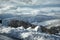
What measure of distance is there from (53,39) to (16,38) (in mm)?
9894

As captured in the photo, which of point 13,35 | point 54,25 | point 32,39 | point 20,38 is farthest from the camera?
point 54,25

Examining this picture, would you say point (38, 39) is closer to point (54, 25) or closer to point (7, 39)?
point (7, 39)

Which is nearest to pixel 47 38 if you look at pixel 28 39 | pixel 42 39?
pixel 42 39

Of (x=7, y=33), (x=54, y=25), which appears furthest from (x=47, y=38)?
(x=54, y=25)

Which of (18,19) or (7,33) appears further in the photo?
(18,19)

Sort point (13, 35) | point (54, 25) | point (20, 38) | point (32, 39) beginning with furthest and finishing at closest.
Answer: point (54, 25), point (13, 35), point (20, 38), point (32, 39)

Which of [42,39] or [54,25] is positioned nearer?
[42,39]

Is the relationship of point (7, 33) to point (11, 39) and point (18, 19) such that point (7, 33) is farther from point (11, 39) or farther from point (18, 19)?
point (18, 19)

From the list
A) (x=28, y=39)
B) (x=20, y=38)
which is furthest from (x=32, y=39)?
(x=20, y=38)

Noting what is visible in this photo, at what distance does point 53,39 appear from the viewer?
48750 mm

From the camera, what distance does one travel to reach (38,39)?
48.4 m

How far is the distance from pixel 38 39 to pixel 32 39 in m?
1.37

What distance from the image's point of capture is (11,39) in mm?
52844

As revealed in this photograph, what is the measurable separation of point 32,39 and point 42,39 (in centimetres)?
225
